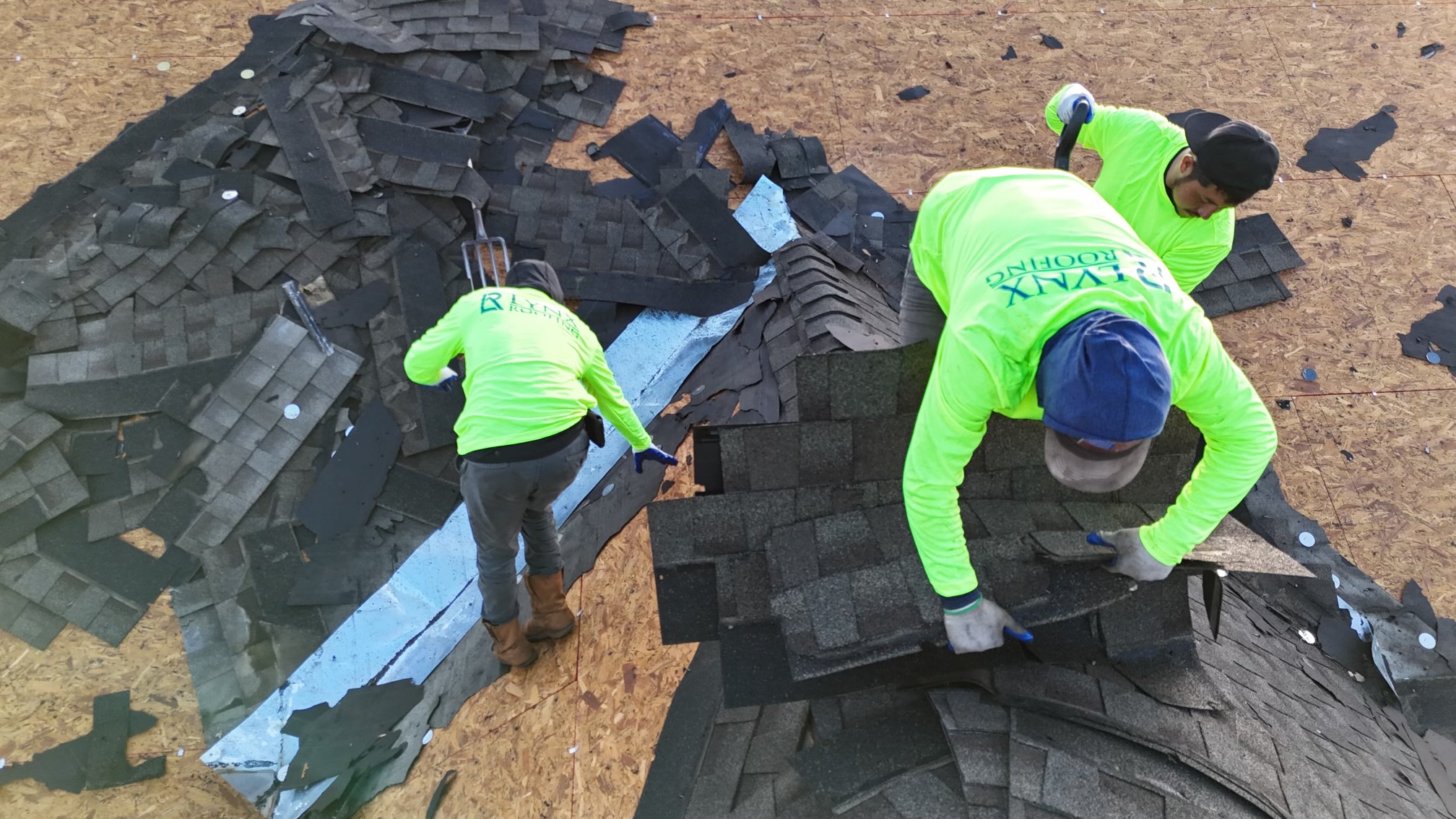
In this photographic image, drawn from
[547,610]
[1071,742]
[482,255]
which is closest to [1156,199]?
[1071,742]

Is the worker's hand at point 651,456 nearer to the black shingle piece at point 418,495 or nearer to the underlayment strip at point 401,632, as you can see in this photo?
the underlayment strip at point 401,632

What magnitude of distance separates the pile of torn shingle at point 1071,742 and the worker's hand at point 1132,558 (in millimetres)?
235

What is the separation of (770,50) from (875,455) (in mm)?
4591

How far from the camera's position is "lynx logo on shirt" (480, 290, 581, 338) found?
333 cm

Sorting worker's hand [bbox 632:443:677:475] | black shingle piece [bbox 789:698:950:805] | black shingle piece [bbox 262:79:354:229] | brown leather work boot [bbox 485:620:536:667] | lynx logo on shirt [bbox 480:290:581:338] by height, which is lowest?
brown leather work boot [bbox 485:620:536:667]

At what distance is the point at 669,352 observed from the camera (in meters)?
4.82

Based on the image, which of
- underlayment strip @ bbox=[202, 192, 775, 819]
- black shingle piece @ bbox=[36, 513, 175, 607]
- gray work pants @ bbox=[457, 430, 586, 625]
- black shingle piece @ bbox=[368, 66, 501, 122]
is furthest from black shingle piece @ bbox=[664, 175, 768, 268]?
black shingle piece @ bbox=[36, 513, 175, 607]

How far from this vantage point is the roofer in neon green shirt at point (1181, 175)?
2.84m

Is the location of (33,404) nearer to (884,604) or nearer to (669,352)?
(669,352)

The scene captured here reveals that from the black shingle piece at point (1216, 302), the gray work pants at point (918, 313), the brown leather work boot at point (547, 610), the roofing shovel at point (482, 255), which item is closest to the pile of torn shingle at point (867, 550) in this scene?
the gray work pants at point (918, 313)

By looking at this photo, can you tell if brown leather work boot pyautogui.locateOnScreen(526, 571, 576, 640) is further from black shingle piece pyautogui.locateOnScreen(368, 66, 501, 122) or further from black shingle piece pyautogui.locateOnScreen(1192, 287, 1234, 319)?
black shingle piece pyautogui.locateOnScreen(1192, 287, 1234, 319)

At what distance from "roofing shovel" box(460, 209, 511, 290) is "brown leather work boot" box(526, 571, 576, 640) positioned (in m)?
1.88

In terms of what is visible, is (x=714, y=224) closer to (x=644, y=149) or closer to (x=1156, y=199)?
(x=644, y=149)

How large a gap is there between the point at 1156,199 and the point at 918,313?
41.2 inches
